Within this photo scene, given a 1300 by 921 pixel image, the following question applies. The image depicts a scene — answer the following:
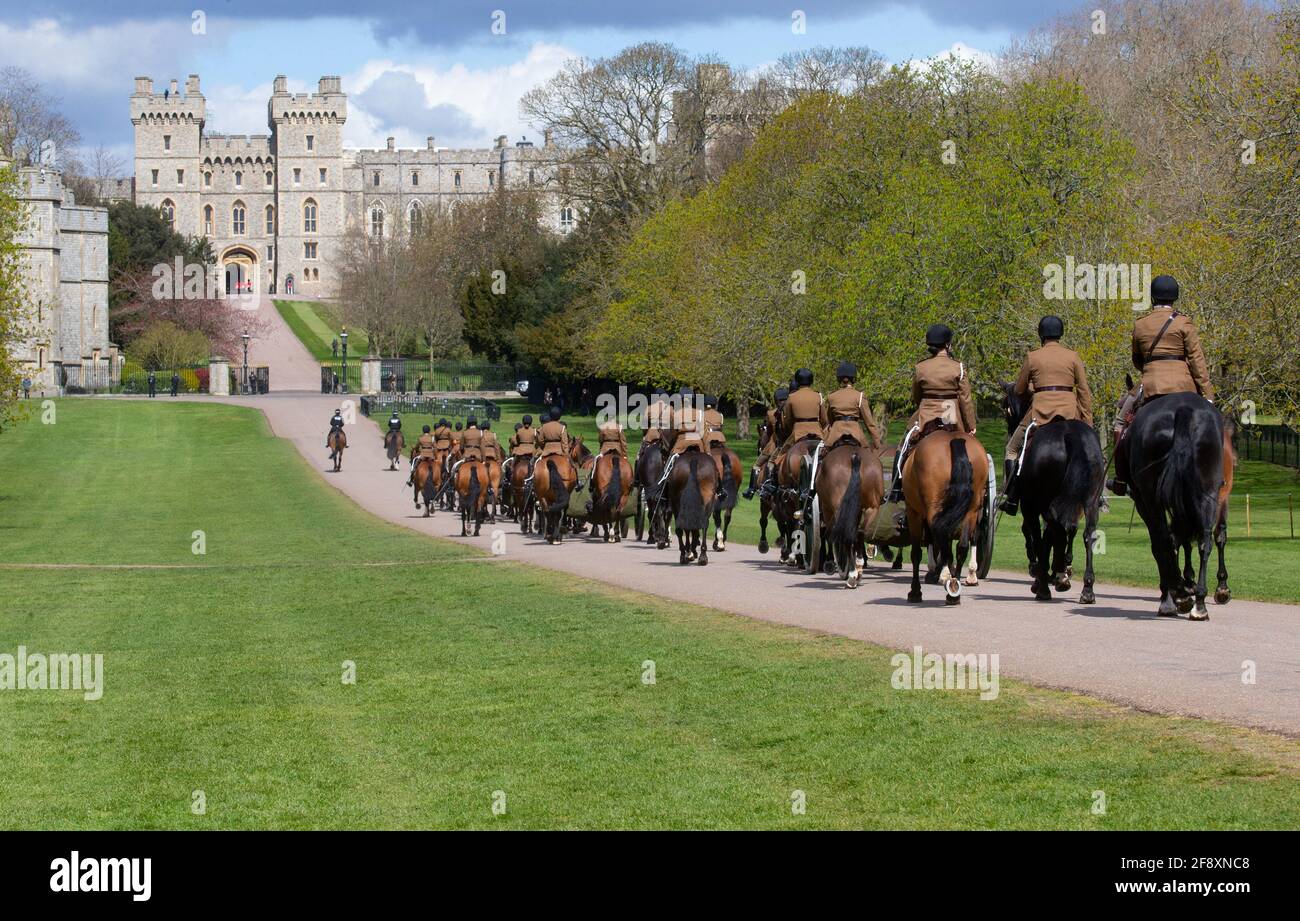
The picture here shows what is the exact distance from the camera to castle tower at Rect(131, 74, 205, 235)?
187m

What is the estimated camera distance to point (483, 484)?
3559cm

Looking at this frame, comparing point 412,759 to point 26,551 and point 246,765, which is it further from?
point 26,551

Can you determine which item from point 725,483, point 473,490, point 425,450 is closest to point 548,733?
point 725,483

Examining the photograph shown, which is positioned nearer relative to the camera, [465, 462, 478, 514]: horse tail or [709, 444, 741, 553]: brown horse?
[709, 444, 741, 553]: brown horse

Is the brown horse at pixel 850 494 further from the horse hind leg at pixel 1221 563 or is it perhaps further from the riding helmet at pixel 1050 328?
the horse hind leg at pixel 1221 563

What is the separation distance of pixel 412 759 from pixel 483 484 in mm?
25507

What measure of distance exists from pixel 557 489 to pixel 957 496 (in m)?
13.9

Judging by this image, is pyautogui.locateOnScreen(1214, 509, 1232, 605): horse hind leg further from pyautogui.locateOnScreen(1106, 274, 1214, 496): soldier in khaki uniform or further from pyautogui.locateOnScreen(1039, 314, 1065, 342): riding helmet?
pyautogui.locateOnScreen(1039, 314, 1065, 342): riding helmet

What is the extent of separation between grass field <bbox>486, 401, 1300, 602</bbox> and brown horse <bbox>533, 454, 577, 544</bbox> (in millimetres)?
3540

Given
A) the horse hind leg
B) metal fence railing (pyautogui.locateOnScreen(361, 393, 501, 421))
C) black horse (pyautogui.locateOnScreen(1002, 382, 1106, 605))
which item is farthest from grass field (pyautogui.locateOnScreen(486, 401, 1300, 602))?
metal fence railing (pyautogui.locateOnScreen(361, 393, 501, 421))

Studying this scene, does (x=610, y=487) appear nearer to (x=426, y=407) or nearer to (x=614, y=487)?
(x=614, y=487)

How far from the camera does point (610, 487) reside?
29.3 metres
